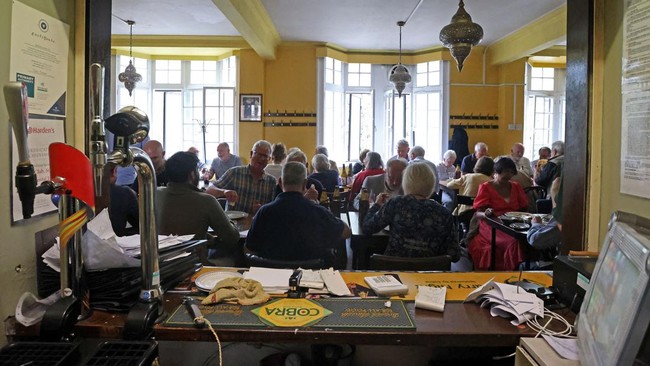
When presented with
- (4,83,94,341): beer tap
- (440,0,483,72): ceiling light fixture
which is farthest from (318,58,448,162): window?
(4,83,94,341): beer tap

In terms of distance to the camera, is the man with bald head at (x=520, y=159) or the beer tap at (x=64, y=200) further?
the man with bald head at (x=520, y=159)

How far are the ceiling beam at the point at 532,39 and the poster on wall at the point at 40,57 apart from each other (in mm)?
5902

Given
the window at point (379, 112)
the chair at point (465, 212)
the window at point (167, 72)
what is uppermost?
the window at point (167, 72)

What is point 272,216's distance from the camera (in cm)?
251

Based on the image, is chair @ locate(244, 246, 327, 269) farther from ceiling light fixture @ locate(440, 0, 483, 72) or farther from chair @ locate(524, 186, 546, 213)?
chair @ locate(524, 186, 546, 213)

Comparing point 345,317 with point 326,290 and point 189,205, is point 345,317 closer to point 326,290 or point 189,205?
point 326,290

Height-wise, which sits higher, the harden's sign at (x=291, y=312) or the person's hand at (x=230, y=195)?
the person's hand at (x=230, y=195)

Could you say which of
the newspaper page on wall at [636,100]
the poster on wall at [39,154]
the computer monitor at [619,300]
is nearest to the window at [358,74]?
the newspaper page on wall at [636,100]

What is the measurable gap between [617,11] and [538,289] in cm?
94

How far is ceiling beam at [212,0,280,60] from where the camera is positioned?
16.9 ft

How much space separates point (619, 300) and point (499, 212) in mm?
3356

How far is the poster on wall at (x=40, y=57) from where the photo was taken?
133 centimetres

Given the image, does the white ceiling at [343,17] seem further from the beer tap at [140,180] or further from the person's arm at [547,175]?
the beer tap at [140,180]

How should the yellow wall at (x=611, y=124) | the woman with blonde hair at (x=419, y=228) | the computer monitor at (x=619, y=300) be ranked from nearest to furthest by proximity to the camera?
the computer monitor at (x=619, y=300), the yellow wall at (x=611, y=124), the woman with blonde hair at (x=419, y=228)
